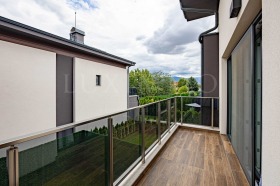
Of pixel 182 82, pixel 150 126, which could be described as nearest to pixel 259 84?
pixel 150 126

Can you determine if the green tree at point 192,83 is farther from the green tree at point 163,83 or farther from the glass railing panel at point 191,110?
the glass railing panel at point 191,110

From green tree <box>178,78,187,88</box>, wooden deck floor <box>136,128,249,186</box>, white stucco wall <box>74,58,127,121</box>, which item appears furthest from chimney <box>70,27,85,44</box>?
green tree <box>178,78,187,88</box>

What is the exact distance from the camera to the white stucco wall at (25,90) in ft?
10.8

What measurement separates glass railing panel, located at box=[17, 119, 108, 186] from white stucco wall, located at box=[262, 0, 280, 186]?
1.35 metres

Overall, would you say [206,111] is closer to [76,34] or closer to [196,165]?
[196,165]

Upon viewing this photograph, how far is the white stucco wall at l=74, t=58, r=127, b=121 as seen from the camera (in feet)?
17.3

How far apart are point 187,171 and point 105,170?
4.75ft

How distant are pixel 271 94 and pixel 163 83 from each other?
21.4m

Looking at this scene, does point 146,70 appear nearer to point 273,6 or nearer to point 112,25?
point 112,25

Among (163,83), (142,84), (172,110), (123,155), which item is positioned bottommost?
(123,155)

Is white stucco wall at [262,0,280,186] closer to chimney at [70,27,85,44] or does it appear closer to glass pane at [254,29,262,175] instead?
glass pane at [254,29,262,175]

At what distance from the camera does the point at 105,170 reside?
160 cm

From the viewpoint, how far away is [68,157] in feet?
3.84

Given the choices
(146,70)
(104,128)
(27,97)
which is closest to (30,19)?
(27,97)
